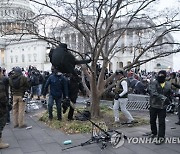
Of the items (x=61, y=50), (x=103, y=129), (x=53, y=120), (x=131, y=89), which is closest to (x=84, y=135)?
(x=103, y=129)

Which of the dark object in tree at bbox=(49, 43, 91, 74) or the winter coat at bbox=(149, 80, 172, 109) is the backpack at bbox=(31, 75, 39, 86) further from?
the dark object in tree at bbox=(49, 43, 91, 74)

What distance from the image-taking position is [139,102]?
12445 millimetres

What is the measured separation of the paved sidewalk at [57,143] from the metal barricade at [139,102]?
3084mm

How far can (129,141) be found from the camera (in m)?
6.95

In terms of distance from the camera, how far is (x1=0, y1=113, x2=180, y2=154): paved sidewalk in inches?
245

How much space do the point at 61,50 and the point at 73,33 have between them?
928cm

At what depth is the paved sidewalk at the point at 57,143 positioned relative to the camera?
6.23 m

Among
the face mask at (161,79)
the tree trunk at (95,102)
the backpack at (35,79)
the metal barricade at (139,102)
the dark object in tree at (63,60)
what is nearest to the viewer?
the dark object in tree at (63,60)

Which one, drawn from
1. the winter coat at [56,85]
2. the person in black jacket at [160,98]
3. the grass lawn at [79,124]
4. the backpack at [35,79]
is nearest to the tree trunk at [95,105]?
the grass lawn at [79,124]

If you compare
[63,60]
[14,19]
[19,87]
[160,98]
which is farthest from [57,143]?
[14,19]

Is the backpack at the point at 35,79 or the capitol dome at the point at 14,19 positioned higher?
the capitol dome at the point at 14,19

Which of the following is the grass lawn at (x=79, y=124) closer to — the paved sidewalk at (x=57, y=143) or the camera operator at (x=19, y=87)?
the paved sidewalk at (x=57, y=143)

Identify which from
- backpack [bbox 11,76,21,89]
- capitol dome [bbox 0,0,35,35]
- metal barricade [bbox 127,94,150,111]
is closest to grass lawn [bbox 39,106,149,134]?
backpack [bbox 11,76,21,89]

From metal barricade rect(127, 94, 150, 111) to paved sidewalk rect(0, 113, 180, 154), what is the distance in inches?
121
